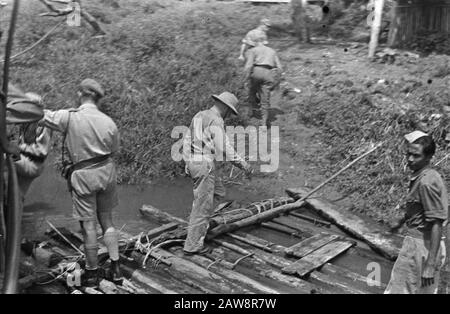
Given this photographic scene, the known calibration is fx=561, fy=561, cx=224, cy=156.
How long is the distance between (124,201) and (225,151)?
281 centimetres

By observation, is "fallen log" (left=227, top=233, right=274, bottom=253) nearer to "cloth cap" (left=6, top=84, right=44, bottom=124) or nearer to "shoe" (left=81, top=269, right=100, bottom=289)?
"shoe" (left=81, top=269, right=100, bottom=289)

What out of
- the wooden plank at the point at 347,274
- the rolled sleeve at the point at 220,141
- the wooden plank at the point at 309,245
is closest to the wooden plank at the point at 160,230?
the rolled sleeve at the point at 220,141

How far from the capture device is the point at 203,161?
19.7 ft

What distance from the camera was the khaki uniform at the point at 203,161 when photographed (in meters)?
6.02

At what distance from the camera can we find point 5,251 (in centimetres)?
423

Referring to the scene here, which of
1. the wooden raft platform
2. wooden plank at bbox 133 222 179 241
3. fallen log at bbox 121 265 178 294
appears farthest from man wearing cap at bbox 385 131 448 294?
wooden plank at bbox 133 222 179 241

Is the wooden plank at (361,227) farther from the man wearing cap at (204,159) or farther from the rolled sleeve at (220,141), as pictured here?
the rolled sleeve at (220,141)

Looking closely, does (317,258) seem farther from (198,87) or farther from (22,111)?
(198,87)

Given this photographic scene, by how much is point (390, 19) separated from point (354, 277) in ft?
30.7

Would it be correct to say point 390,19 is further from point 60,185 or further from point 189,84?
point 60,185

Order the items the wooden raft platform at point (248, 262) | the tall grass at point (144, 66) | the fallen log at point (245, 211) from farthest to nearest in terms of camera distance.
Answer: the tall grass at point (144, 66)
the fallen log at point (245, 211)
the wooden raft platform at point (248, 262)

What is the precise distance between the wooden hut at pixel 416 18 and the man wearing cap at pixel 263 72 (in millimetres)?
3637
